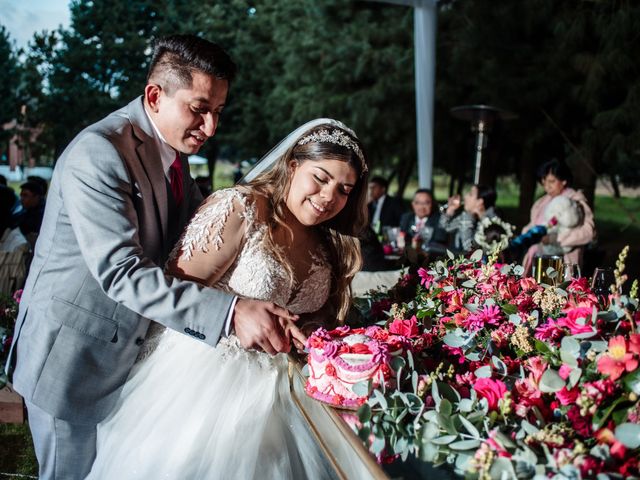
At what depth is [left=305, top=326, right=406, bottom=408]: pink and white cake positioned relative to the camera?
5.07 ft

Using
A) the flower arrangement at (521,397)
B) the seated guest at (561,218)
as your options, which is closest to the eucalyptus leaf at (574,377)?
the flower arrangement at (521,397)

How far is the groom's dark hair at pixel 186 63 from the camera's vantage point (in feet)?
6.54

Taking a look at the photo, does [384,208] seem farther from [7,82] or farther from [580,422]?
[7,82]

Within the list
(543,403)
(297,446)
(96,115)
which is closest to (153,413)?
(297,446)

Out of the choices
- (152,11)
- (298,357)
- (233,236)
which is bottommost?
(298,357)

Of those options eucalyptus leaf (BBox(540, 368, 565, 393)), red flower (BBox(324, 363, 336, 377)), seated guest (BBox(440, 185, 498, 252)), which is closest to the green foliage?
seated guest (BBox(440, 185, 498, 252))

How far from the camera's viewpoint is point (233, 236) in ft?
6.70

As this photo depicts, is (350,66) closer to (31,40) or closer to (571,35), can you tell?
(571,35)

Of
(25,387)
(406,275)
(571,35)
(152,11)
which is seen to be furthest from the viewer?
(152,11)

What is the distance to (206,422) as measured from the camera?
1.82 m

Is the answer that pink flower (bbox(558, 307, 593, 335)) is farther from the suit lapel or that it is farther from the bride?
the suit lapel

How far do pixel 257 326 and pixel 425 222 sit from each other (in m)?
5.55

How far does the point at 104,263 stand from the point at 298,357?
689mm

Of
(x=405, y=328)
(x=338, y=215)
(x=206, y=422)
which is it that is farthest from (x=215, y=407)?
(x=338, y=215)
